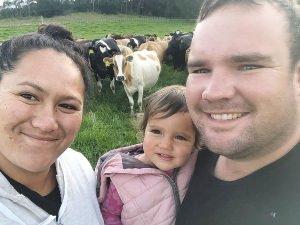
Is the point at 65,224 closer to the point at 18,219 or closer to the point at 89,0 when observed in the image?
the point at 18,219

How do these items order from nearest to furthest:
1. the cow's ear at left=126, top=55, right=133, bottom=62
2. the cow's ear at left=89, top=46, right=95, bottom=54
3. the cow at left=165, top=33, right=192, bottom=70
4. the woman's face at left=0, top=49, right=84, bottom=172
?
the woman's face at left=0, top=49, right=84, bottom=172 → the cow's ear at left=126, top=55, right=133, bottom=62 → the cow's ear at left=89, top=46, right=95, bottom=54 → the cow at left=165, top=33, right=192, bottom=70

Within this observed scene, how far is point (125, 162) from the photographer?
152cm

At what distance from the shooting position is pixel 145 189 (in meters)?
1.42

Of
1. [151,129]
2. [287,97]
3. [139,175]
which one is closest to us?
[287,97]

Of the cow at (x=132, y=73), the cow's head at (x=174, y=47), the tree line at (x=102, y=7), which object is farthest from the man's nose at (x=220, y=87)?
the tree line at (x=102, y=7)

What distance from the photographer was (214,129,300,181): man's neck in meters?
0.99

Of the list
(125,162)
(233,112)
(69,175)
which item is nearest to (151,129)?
(125,162)

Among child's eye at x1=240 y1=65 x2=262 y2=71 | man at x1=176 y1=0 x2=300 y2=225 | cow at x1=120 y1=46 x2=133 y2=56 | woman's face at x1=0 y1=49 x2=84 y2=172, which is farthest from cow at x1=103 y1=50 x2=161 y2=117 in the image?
child's eye at x1=240 y1=65 x2=262 y2=71

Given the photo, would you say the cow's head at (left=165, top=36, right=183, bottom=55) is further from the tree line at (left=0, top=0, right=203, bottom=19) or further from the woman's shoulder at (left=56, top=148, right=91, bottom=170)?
the tree line at (left=0, top=0, right=203, bottom=19)

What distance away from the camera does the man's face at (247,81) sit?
0.88 m

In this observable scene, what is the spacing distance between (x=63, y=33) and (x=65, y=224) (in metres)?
1.14

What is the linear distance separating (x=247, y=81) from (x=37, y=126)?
952 mm

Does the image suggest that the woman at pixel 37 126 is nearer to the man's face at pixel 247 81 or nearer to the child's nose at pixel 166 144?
the child's nose at pixel 166 144

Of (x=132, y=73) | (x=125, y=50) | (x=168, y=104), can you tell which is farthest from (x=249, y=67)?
(x=125, y=50)
